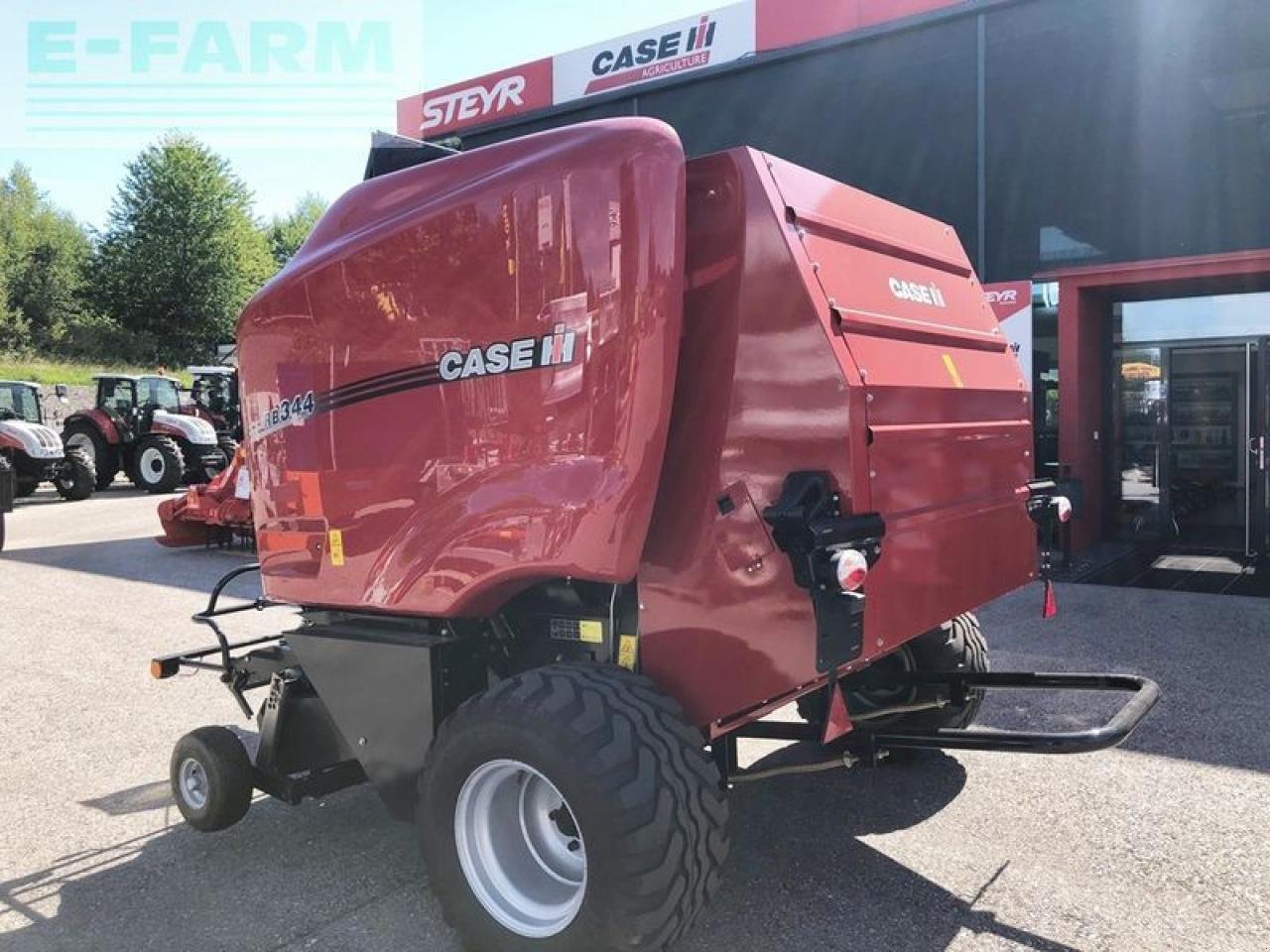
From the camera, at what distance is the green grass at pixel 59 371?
130 ft

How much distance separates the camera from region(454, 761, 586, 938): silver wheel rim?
9.60 feet

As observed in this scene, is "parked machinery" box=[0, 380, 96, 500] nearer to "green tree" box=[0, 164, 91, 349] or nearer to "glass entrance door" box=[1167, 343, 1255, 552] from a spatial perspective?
"glass entrance door" box=[1167, 343, 1255, 552]

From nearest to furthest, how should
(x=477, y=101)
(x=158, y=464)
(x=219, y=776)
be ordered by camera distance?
(x=219, y=776) < (x=477, y=101) < (x=158, y=464)

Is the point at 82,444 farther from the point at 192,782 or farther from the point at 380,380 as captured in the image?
the point at 380,380

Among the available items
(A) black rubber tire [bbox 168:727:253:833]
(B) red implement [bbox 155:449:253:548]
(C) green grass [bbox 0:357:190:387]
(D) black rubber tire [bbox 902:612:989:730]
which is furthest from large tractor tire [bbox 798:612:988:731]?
(C) green grass [bbox 0:357:190:387]

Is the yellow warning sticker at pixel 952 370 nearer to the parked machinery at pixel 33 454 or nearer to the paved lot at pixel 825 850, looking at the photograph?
the paved lot at pixel 825 850

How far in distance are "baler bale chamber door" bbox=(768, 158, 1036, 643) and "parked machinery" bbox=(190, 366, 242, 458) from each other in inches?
807

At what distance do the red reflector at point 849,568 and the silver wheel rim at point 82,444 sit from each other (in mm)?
20924

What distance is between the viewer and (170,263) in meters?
46.6

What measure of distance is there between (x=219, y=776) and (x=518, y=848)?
1.44 m

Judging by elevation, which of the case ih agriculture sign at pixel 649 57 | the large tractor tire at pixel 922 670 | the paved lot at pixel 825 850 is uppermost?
the case ih agriculture sign at pixel 649 57

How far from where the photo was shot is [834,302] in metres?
2.99

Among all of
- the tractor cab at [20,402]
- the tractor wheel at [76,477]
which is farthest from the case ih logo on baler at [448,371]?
the tractor cab at [20,402]

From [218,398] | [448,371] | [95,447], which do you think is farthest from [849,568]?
[218,398]
